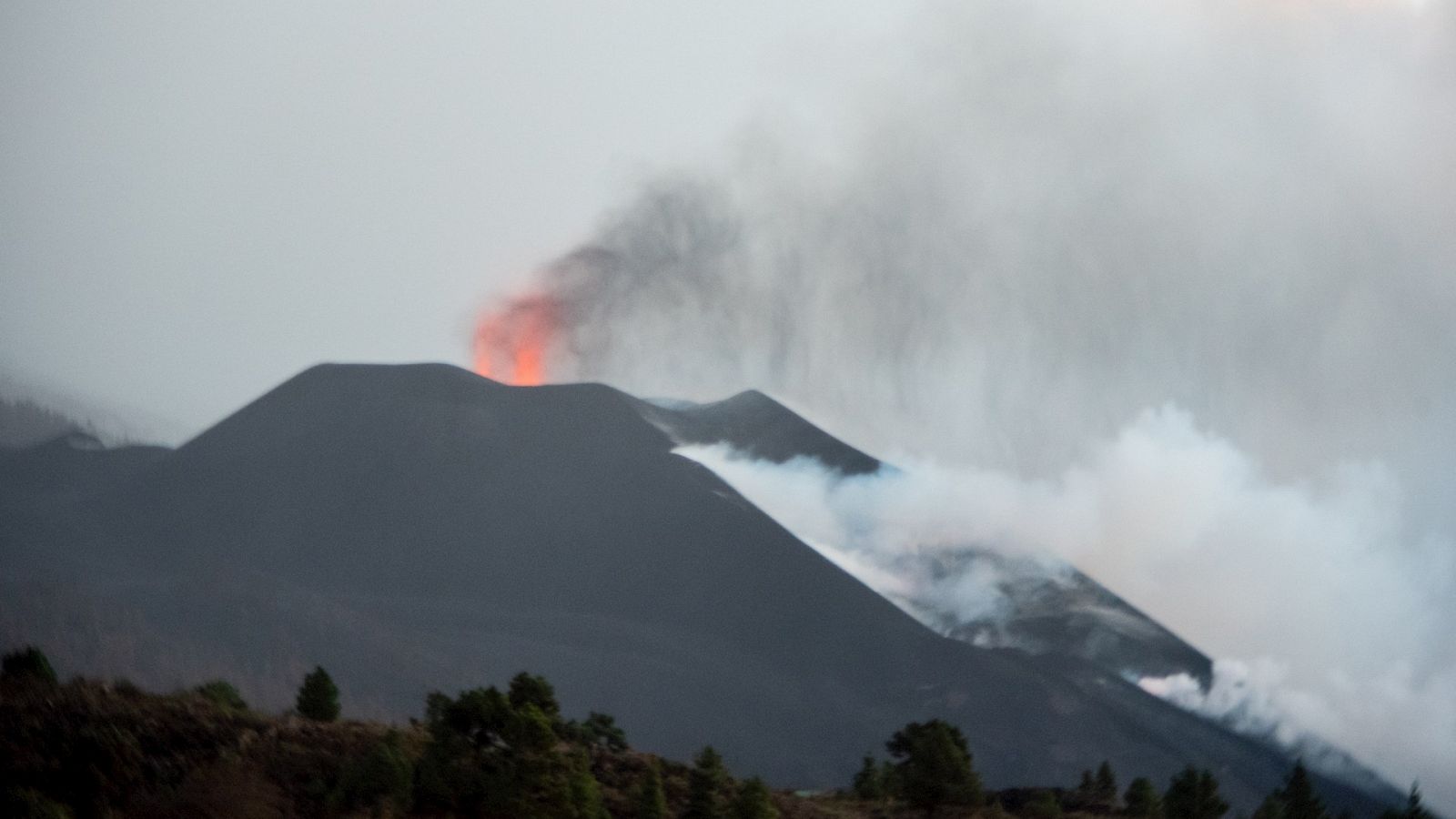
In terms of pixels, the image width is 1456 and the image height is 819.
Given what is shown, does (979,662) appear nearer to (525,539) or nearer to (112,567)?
(525,539)

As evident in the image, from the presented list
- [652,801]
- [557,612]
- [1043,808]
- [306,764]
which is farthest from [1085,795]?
[557,612]

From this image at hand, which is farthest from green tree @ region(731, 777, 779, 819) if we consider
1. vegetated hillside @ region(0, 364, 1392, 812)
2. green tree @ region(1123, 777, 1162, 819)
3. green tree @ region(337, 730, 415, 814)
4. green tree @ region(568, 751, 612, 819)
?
vegetated hillside @ region(0, 364, 1392, 812)

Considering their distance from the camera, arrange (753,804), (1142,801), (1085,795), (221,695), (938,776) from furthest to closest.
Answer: (1085,795) → (1142,801) → (938,776) → (221,695) → (753,804)

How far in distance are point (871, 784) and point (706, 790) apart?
19.4m

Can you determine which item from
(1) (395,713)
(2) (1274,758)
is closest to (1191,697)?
(2) (1274,758)

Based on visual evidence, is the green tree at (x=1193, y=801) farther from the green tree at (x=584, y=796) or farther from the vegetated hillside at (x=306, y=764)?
the green tree at (x=584, y=796)

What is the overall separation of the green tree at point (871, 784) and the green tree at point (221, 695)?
77.0 feet

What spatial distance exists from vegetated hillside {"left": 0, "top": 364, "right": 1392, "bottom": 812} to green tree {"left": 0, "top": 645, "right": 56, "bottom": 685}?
4106 inches

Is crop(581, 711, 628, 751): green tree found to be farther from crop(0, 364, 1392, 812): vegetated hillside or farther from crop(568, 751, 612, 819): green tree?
crop(0, 364, 1392, 812): vegetated hillside

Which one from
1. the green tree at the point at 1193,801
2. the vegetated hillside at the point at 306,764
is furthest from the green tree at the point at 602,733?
the green tree at the point at 1193,801

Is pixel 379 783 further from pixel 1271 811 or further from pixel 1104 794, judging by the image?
pixel 1271 811

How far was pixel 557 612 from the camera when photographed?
17588cm

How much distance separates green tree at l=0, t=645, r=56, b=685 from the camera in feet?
112

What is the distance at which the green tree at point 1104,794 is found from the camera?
57406 millimetres
